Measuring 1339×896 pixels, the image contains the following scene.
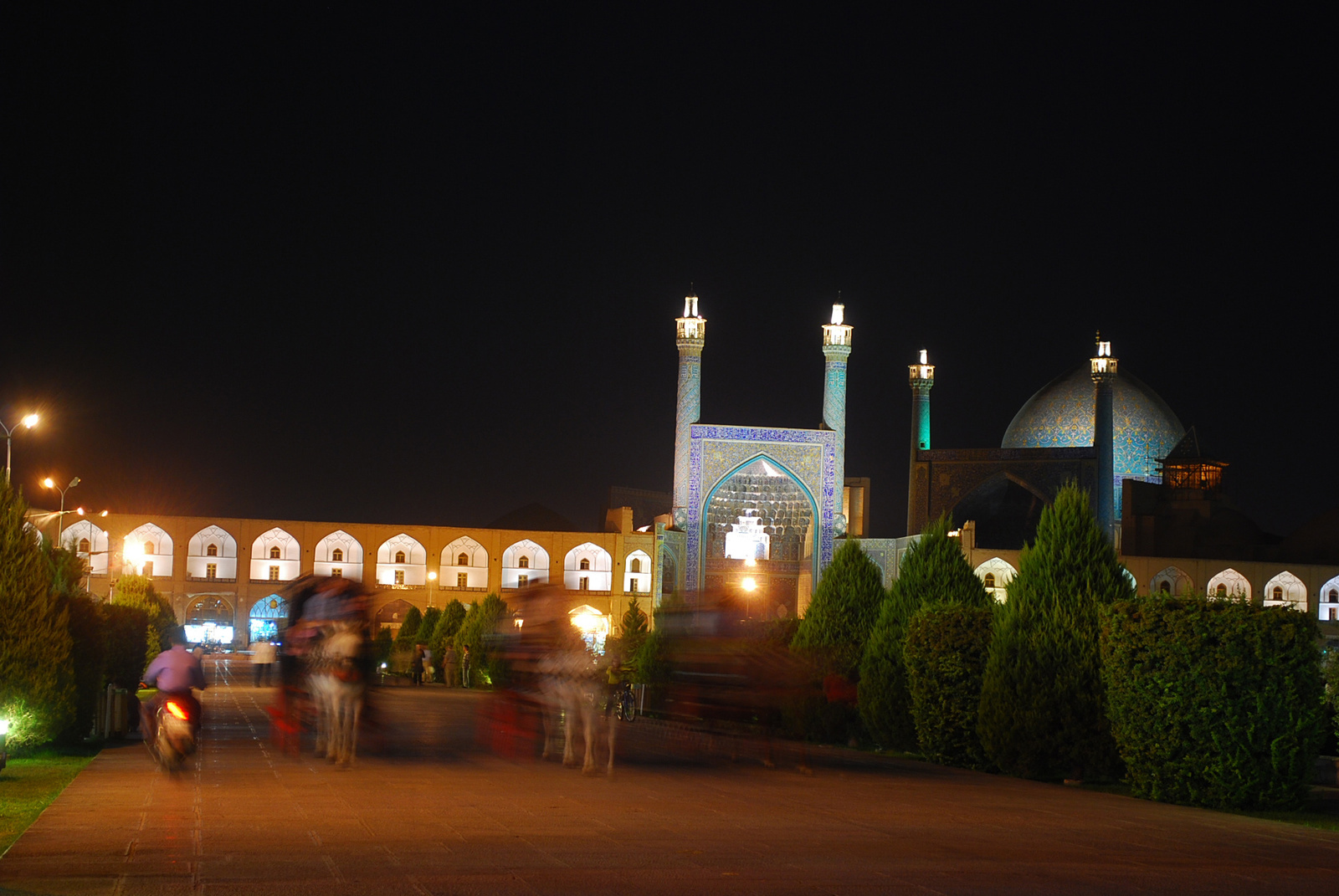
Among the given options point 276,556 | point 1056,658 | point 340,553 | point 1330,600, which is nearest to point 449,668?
point 1056,658

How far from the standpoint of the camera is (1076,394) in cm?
4750

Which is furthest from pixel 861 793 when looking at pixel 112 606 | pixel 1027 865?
pixel 112 606

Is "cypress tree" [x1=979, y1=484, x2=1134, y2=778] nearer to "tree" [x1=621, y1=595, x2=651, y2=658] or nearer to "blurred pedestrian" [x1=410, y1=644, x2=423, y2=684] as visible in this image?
"tree" [x1=621, y1=595, x2=651, y2=658]

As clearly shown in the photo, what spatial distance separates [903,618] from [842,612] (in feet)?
6.81

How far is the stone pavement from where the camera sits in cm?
494

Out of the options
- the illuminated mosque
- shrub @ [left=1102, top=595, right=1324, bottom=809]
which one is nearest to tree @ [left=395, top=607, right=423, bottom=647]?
the illuminated mosque

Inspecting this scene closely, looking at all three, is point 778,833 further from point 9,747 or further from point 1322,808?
point 9,747

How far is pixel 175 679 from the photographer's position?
8.12 metres

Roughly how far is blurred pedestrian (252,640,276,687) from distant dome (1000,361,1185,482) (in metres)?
31.1

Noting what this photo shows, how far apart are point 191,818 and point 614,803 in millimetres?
2045

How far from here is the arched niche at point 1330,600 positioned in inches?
1658

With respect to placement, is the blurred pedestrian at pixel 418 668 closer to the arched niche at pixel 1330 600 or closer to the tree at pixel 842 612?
the tree at pixel 842 612

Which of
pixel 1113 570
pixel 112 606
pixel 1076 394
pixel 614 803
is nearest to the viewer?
pixel 614 803

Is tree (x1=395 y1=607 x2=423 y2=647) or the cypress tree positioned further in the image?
tree (x1=395 y1=607 x2=423 y2=647)
